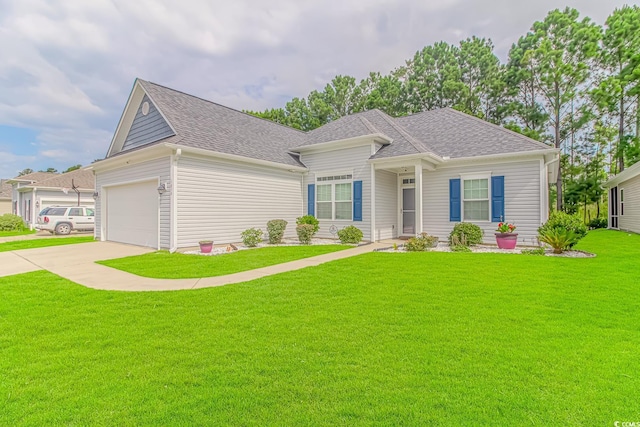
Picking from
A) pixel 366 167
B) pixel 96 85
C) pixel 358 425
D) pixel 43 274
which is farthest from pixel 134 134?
pixel 358 425

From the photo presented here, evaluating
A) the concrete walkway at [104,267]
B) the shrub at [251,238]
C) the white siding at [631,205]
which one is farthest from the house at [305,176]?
the white siding at [631,205]

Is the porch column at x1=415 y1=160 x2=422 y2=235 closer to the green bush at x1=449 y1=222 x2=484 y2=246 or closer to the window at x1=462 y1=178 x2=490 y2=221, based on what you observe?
the green bush at x1=449 y1=222 x2=484 y2=246

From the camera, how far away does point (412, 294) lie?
5121 mm

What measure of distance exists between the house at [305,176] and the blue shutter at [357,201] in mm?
44

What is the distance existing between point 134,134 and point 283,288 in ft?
38.3

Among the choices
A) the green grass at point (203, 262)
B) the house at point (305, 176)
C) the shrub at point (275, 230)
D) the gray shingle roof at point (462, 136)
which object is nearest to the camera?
the green grass at point (203, 262)

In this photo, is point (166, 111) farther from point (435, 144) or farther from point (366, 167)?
point (435, 144)

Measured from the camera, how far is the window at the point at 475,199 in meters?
11.7

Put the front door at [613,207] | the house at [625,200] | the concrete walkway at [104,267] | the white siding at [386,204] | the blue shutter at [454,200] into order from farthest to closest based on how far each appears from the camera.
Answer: the front door at [613,207]
the house at [625,200]
the white siding at [386,204]
the blue shutter at [454,200]
the concrete walkway at [104,267]

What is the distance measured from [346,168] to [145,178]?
773 centimetres

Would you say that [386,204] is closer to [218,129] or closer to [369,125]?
[369,125]

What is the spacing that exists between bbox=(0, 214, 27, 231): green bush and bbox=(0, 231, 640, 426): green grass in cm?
2246

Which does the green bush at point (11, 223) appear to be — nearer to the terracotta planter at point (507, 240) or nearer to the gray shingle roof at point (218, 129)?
the gray shingle roof at point (218, 129)

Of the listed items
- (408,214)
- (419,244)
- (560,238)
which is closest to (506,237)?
(560,238)
